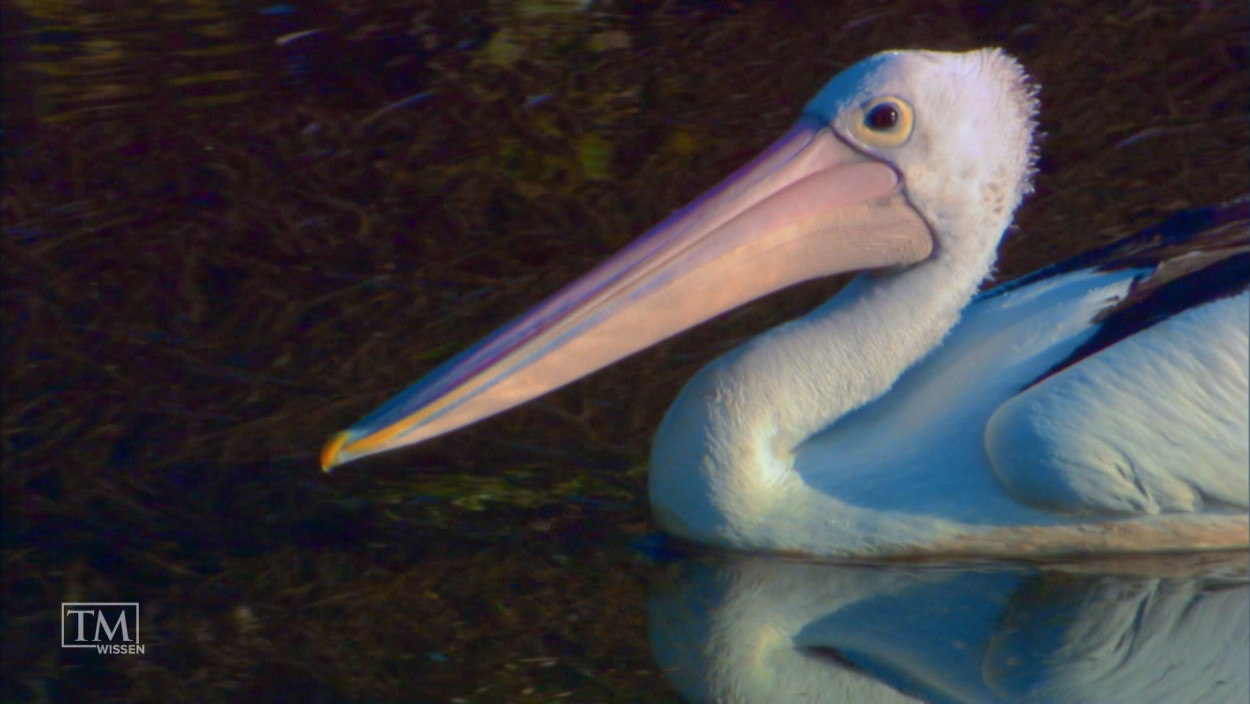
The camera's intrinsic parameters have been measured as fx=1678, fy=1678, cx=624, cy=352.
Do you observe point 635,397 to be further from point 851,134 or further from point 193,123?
point 193,123

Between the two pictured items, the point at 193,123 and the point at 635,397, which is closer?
the point at 635,397

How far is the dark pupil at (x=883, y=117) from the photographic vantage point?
13.1ft

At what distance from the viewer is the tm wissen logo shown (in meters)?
3.76

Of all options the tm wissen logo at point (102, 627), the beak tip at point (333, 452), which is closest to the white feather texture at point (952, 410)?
the beak tip at point (333, 452)

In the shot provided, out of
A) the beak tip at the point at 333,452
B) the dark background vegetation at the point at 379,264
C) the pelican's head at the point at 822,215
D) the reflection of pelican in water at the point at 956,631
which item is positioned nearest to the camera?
the reflection of pelican in water at the point at 956,631

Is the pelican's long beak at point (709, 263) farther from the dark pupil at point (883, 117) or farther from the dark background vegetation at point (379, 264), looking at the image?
the dark background vegetation at point (379, 264)

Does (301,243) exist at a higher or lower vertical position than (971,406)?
lower

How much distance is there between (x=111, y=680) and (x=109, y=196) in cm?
301

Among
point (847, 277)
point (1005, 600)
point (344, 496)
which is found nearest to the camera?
point (1005, 600)

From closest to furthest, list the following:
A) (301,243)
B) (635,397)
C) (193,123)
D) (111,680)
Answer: (111,680)
(635,397)
(301,243)
(193,123)

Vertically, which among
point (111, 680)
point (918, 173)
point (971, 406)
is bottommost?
point (111, 680)

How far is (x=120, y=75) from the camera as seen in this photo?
7066mm

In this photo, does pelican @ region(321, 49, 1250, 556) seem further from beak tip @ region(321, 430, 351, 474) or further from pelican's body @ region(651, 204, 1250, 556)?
beak tip @ region(321, 430, 351, 474)

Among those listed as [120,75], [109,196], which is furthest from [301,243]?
[120,75]
